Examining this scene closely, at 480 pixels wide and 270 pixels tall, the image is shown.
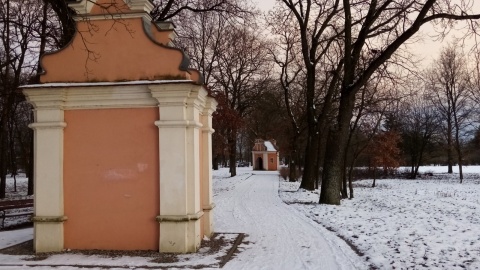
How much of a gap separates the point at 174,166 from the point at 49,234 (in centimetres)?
275

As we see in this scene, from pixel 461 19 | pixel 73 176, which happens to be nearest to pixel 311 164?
pixel 461 19

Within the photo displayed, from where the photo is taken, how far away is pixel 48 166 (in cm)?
898

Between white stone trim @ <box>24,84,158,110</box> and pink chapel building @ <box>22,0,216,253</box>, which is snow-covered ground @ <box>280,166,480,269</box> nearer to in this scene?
pink chapel building @ <box>22,0,216,253</box>

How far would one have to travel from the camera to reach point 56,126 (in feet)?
29.3

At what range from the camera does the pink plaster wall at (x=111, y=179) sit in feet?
29.0

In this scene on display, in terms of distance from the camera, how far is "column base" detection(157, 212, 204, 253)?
28.2ft

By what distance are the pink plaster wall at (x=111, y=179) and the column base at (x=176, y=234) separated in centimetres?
19

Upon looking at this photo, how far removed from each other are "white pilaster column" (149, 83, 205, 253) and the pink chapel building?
0.02 meters

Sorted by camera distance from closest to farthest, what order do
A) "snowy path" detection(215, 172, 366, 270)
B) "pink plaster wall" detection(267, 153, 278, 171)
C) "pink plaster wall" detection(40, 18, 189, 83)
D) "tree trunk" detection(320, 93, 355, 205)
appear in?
"snowy path" detection(215, 172, 366, 270)
"pink plaster wall" detection(40, 18, 189, 83)
"tree trunk" detection(320, 93, 355, 205)
"pink plaster wall" detection(267, 153, 278, 171)

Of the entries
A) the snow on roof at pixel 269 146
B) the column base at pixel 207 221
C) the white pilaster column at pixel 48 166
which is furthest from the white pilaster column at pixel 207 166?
the snow on roof at pixel 269 146

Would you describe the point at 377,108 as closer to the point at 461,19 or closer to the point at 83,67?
the point at 461,19

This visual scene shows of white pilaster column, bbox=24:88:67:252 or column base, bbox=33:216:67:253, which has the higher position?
white pilaster column, bbox=24:88:67:252

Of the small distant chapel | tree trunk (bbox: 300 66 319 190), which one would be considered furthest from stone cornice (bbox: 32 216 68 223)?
the small distant chapel

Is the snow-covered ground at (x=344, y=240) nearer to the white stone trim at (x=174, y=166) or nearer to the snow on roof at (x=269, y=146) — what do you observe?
the white stone trim at (x=174, y=166)
